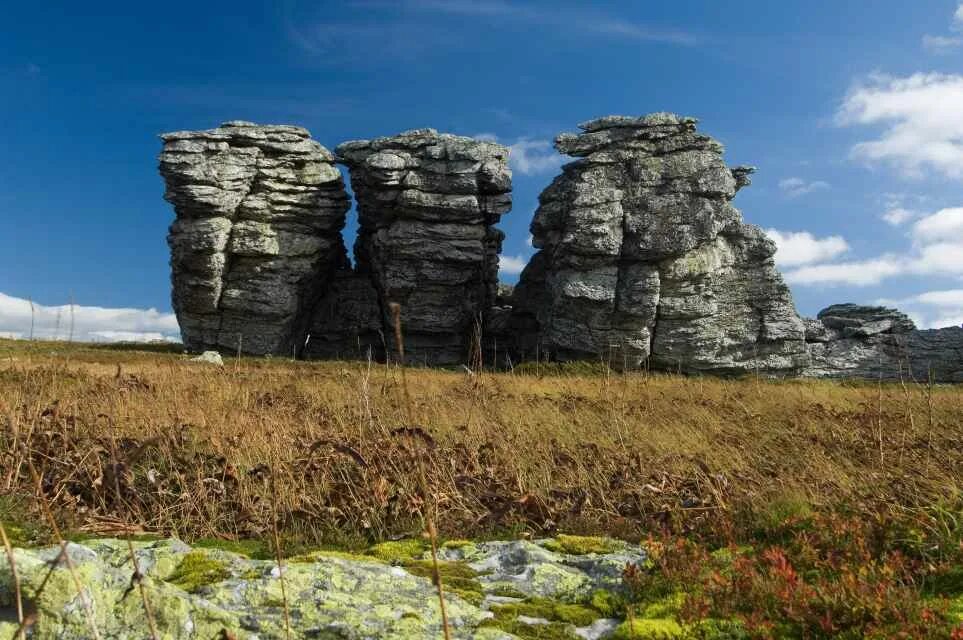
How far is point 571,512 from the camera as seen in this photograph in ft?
20.4

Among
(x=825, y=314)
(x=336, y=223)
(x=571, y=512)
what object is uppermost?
(x=336, y=223)

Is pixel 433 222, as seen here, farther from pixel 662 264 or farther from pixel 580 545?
pixel 580 545

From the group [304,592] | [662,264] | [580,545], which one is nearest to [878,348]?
[662,264]

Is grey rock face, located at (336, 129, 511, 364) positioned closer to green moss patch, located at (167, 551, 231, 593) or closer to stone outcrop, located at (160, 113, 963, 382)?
stone outcrop, located at (160, 113, 963, 382)

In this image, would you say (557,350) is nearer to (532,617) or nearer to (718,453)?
(718,453)

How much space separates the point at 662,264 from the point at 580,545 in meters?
39.9

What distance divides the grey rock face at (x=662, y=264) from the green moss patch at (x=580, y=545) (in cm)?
3767

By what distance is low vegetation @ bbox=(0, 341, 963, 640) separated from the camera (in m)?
3.71

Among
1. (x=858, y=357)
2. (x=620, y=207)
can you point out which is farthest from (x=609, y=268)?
(x=858, y=357)

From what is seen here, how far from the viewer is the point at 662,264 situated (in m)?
43.1

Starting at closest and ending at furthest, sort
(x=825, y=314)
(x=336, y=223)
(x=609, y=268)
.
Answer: (x=609, y=268) < (x=336, y=223) < (x=825, y=314)

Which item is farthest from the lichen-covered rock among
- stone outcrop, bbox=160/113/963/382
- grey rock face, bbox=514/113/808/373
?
grey rock face, bbox=514/113/808/373

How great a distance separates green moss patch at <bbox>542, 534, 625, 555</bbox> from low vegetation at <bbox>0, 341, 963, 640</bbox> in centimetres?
2

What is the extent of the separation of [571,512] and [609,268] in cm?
3824
